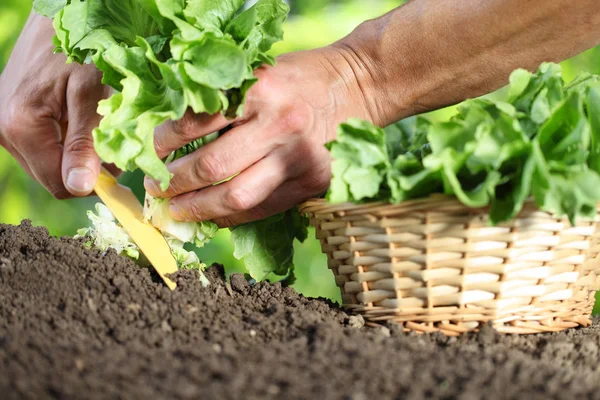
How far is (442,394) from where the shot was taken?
4.07 feet

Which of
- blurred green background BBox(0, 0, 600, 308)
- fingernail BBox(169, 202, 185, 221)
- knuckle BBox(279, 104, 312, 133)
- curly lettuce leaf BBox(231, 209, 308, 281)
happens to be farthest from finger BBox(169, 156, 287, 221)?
blurred green background BBox(0, 0, 600, 308)

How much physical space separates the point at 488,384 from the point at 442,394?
0.11 m

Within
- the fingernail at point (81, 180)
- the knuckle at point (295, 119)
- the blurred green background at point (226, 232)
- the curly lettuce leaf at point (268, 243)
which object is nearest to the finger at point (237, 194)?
the knuckle at point (295, 119)

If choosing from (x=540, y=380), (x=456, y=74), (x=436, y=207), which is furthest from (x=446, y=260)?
(x=456, y=74)

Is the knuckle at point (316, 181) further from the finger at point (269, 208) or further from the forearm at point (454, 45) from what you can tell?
the forearm at point (454, 45)

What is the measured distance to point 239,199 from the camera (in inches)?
75.6

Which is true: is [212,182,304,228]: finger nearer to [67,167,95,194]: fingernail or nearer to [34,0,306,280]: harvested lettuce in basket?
[34,0,306,280]: harvested lettuce in basket

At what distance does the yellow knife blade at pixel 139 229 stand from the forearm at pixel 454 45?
76 centimetres

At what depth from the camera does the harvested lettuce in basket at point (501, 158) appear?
1.45 metres

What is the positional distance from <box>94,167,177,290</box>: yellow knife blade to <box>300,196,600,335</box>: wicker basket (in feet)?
1.48

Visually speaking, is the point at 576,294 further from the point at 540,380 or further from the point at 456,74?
the point at 456,74

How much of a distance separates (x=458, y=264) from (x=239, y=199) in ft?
2.10

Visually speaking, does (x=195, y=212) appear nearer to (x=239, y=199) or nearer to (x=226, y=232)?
(x=239, y=199)

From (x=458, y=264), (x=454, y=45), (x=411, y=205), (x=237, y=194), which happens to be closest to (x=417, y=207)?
(x=411, y=205)
